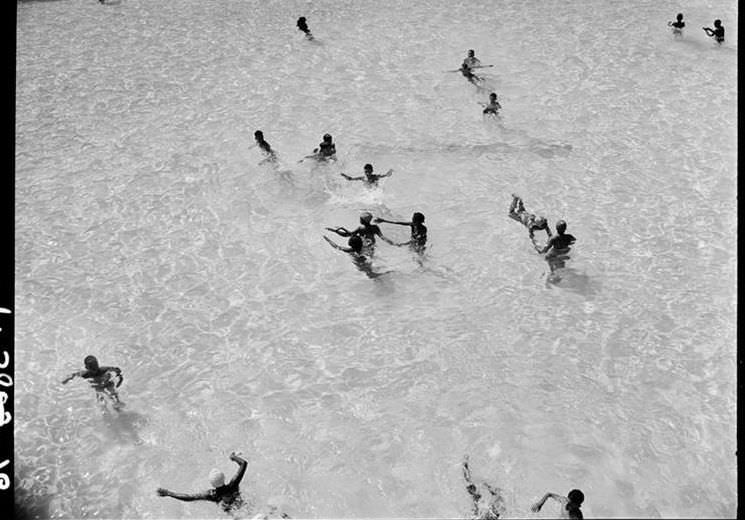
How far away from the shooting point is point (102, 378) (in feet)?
31.4

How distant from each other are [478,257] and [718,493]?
18.6 feet

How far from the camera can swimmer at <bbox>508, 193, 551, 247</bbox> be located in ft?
39.3

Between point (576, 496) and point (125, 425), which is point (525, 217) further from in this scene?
point (125, 425)

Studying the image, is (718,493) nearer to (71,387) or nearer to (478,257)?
(478,257)

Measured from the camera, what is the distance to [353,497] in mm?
8500

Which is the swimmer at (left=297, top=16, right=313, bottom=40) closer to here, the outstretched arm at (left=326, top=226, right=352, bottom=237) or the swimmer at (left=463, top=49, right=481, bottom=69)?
the swimmer at (left=463, top=49, right=481, bottom=69)

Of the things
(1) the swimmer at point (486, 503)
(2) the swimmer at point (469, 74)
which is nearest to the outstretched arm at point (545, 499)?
(1) the swimmer at point (486, 503)

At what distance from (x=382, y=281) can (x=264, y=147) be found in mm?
5331

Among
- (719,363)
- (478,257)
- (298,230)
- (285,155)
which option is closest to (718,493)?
(719,363)

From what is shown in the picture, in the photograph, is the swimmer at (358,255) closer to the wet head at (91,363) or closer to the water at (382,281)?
the water at (382,281)

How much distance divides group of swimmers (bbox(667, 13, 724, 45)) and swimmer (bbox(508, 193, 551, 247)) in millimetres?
11087

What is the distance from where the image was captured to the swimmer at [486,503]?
806cm

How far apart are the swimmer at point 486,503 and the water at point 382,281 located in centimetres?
17

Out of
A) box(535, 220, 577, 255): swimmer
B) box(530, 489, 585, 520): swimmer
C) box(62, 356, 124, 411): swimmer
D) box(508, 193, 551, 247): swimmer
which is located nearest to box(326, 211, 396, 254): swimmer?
box(508, 193, 551, 247): swimmer
